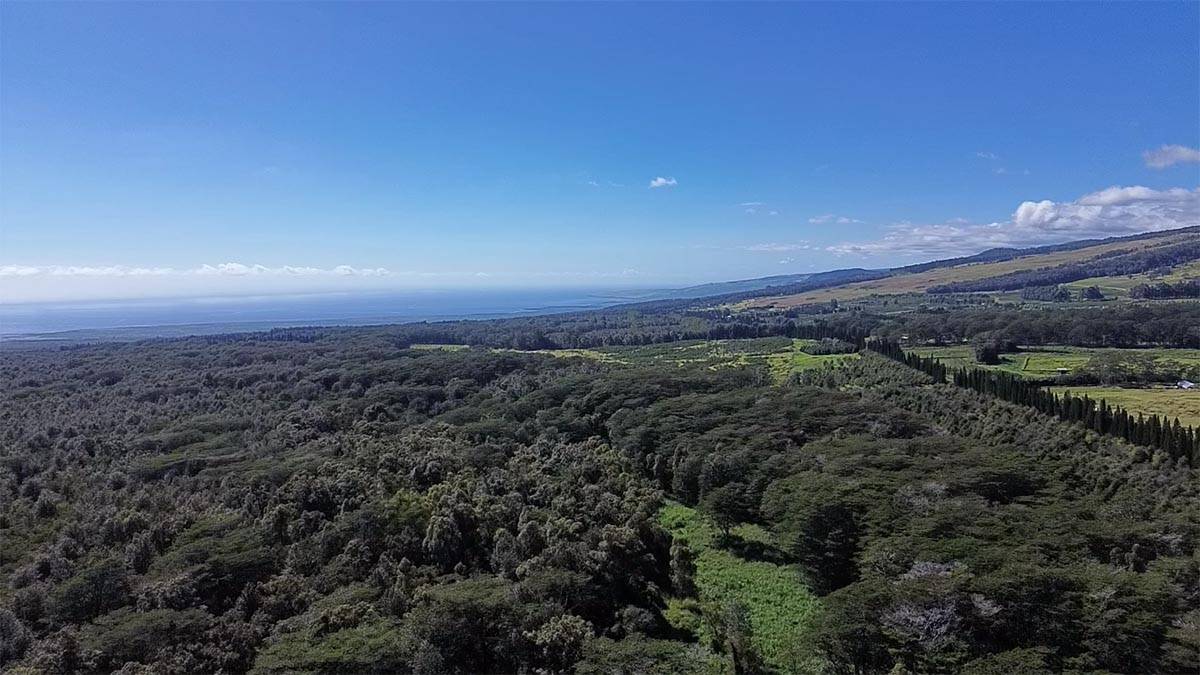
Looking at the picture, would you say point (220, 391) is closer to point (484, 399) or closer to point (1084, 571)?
point (484, 399)

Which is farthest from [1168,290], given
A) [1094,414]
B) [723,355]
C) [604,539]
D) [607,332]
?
[604,539]

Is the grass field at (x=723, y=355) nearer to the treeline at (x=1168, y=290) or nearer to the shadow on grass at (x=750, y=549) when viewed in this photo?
the shadow on grass at (x=750, y=549)

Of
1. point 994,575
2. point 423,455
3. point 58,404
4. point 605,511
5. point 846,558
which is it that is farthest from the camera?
point 58,404

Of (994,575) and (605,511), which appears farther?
(605,511)

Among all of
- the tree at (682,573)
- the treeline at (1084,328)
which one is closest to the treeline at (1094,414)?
the tree at (682,573)

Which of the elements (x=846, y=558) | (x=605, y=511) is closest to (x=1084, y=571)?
(x=846, y=558)

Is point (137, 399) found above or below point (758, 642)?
above

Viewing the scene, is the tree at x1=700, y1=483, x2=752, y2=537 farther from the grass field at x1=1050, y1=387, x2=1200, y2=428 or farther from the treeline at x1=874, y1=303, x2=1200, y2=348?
the treeline at x1=874, y1=303, x2=1200, y2=348
